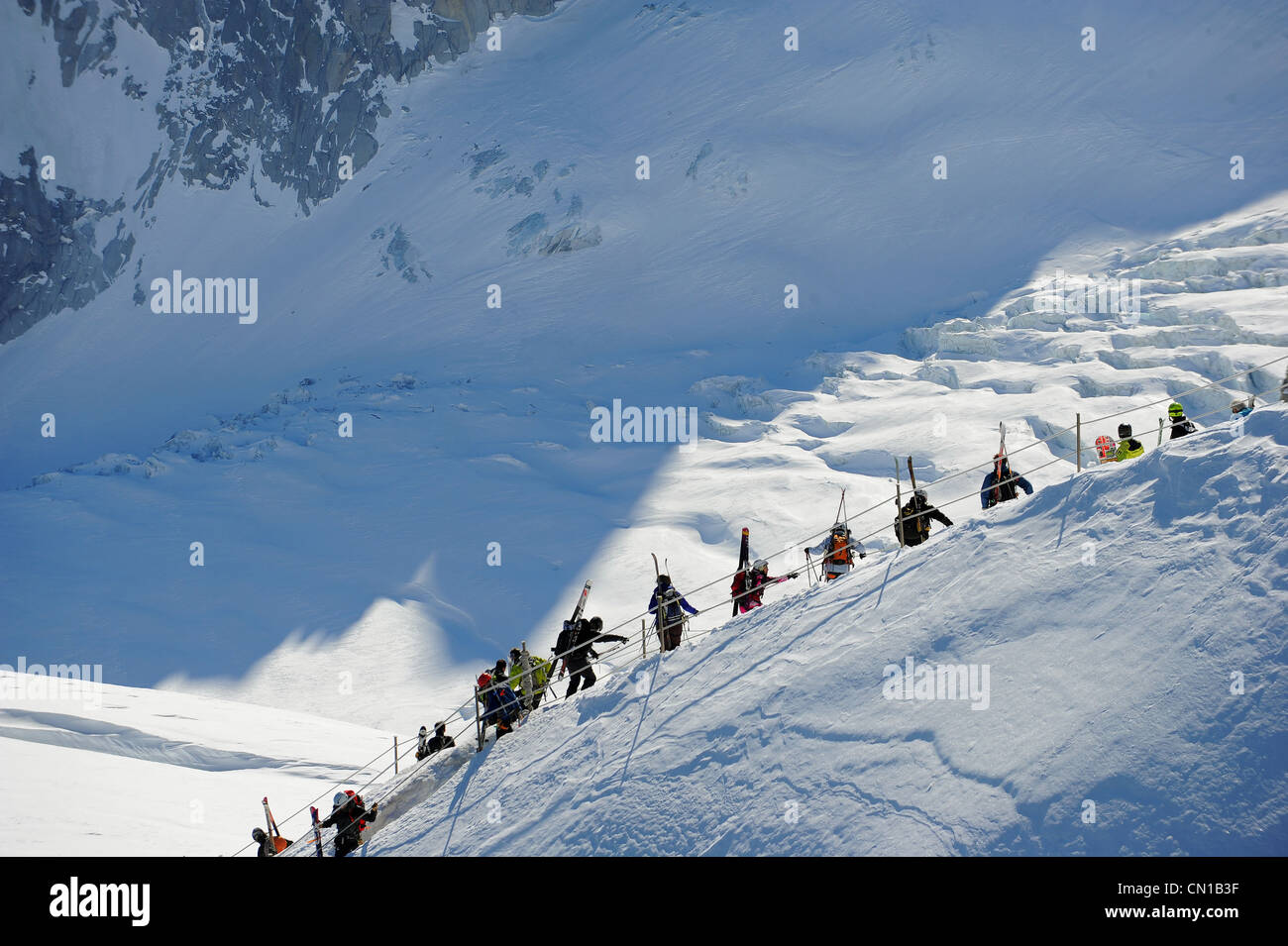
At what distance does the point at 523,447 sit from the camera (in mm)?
46531

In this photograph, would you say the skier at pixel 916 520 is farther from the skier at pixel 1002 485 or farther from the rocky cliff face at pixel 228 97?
the rocky cliff face at pixel 228 97

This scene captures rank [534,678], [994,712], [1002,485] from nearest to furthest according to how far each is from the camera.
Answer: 1. [994,712]
2. [1002,485]
3. [534,678]

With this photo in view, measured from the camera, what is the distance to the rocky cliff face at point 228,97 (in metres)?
77.3

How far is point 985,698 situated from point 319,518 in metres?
35.1

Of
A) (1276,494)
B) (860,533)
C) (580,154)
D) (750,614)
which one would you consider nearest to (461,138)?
(580,154)

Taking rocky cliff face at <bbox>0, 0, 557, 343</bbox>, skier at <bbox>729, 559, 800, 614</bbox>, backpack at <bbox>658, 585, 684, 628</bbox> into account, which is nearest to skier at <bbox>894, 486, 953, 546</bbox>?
skier at <bbox>729, 559, 800, 614</bbox>

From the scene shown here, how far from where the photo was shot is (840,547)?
15.4 m

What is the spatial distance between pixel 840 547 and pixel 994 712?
471 centimetres

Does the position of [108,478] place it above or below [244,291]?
below

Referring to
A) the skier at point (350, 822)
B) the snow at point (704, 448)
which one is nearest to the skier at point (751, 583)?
the snow at point (704, 448)

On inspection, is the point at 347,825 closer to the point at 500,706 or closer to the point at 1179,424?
the point at 500,706

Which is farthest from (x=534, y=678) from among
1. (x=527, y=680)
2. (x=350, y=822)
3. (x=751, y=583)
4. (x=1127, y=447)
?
(x=1127, y=447)

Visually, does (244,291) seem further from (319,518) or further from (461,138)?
(319,518)
